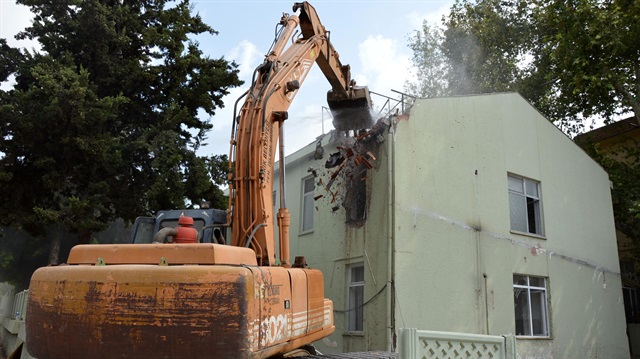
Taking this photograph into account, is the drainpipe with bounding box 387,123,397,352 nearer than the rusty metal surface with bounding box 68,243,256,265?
No

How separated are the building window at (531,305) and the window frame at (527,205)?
4.05 ft

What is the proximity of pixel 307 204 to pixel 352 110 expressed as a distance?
3.96 m

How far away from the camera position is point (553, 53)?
67.6ft

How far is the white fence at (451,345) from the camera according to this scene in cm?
515

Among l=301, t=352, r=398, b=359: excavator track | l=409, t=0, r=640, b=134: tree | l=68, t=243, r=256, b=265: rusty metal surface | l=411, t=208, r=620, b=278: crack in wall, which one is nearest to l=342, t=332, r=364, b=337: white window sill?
l=411, t=208, r=620, b=278: crack in wall

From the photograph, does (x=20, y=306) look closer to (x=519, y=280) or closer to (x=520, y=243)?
(x=519, y=280)

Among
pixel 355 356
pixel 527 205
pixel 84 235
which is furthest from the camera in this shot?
pixel 527 205

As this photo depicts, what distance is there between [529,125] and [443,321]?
6.48 metres

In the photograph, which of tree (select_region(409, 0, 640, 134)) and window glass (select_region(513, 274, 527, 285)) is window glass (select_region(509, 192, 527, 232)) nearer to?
window glass (select_region(513, 274, 527, 285))

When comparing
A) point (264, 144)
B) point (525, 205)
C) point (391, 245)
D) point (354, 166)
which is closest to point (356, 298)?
point (391, 245)

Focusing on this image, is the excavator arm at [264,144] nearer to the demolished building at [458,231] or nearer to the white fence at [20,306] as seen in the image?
the demolished building at [458,231]

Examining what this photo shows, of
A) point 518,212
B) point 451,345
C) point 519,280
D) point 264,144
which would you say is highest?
point 518,212

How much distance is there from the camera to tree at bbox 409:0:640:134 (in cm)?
1786

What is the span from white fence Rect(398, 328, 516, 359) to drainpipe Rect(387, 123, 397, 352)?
16.5ft
